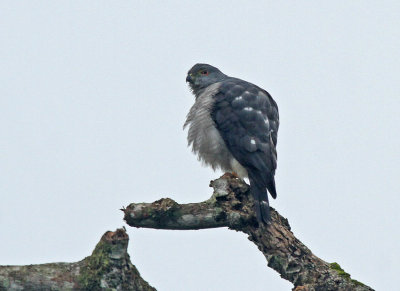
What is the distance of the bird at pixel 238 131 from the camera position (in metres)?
7.98

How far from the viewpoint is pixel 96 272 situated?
507 cm

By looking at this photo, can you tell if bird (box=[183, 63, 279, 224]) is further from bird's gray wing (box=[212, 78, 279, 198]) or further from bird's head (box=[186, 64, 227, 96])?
bird's head (box=[186, 64, 227, 96])

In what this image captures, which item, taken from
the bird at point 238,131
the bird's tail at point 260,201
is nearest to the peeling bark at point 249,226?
the bird's tail at point 260,201

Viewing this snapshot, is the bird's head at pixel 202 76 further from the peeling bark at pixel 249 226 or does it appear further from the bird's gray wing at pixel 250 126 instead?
the peeling bark at pixel 249 226

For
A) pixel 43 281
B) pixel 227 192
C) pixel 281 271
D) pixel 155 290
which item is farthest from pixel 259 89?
pixel 43 281

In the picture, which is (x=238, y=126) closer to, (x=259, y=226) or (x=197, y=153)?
(x=197, y=153)

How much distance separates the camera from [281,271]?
6.20m

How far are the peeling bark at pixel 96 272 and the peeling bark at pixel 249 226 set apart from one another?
802 millimetres

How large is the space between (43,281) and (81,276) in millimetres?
320

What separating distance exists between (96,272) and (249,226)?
75.9 inches

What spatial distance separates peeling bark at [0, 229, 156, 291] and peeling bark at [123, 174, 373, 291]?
80 centimetres

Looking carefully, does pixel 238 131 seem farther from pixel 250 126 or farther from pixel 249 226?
pixel 249 226

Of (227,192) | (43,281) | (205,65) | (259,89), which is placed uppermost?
(205,65)

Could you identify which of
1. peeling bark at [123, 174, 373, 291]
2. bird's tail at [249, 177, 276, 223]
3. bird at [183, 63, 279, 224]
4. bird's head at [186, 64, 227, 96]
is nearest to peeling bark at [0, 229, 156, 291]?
peeling bark at [123, 174, 373, 291]
